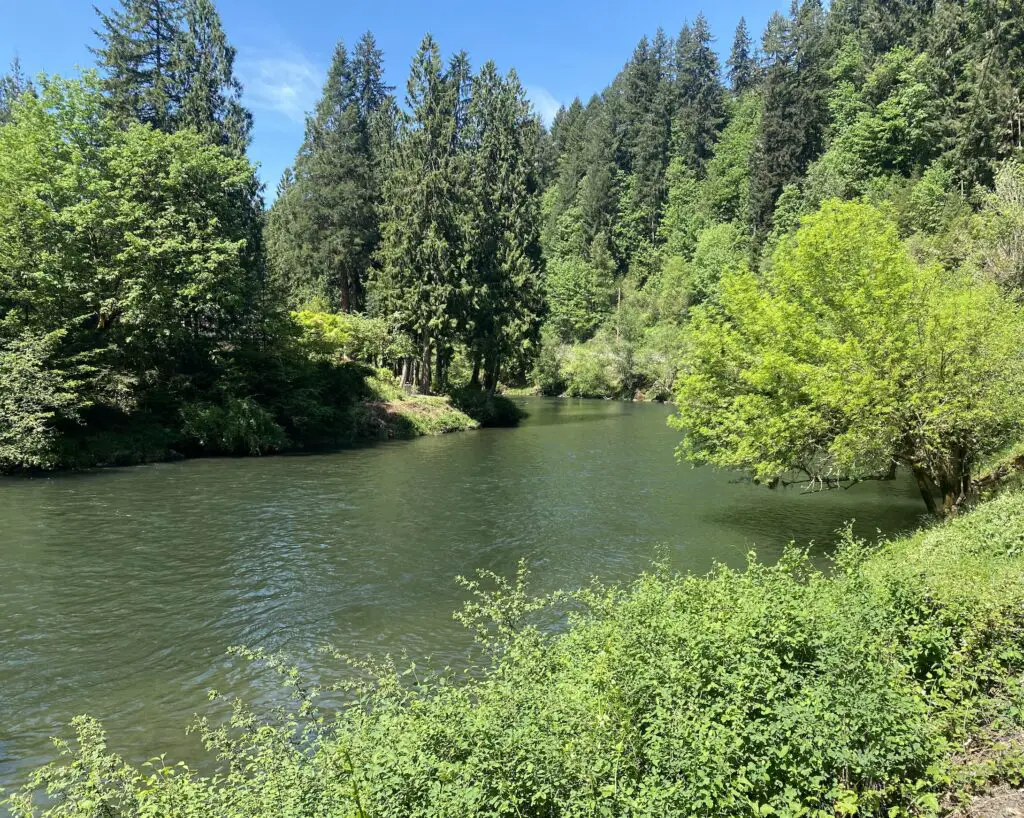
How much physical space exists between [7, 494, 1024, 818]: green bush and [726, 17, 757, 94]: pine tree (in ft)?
452

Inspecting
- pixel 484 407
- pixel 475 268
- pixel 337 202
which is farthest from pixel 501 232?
pixel 337 202

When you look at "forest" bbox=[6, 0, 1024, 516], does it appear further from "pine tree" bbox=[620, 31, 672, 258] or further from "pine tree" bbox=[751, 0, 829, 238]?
"pine tree" bbox=[620, 31, 672, 258]

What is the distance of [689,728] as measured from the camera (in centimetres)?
572

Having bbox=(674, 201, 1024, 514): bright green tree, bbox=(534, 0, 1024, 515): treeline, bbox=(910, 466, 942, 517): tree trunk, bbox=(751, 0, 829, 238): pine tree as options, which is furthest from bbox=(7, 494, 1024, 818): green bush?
bbox=(751, 0, 829, 238): pine tree

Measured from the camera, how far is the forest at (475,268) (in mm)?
17984

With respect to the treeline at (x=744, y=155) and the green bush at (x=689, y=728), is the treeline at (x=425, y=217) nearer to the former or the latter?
the treeline at (x=744, y=155)

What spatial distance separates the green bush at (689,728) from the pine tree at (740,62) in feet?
452

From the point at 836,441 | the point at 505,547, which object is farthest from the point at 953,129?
the point at 505,547

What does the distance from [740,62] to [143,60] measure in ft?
376

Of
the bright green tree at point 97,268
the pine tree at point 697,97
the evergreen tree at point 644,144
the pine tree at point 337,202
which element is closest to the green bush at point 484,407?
the pine tree at point 337,202

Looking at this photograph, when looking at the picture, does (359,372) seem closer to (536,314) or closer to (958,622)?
(536,314)

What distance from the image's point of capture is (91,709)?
30.8 ft

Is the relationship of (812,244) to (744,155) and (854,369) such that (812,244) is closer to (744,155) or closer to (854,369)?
(854,369)

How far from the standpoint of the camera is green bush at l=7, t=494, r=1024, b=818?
17.3ft
